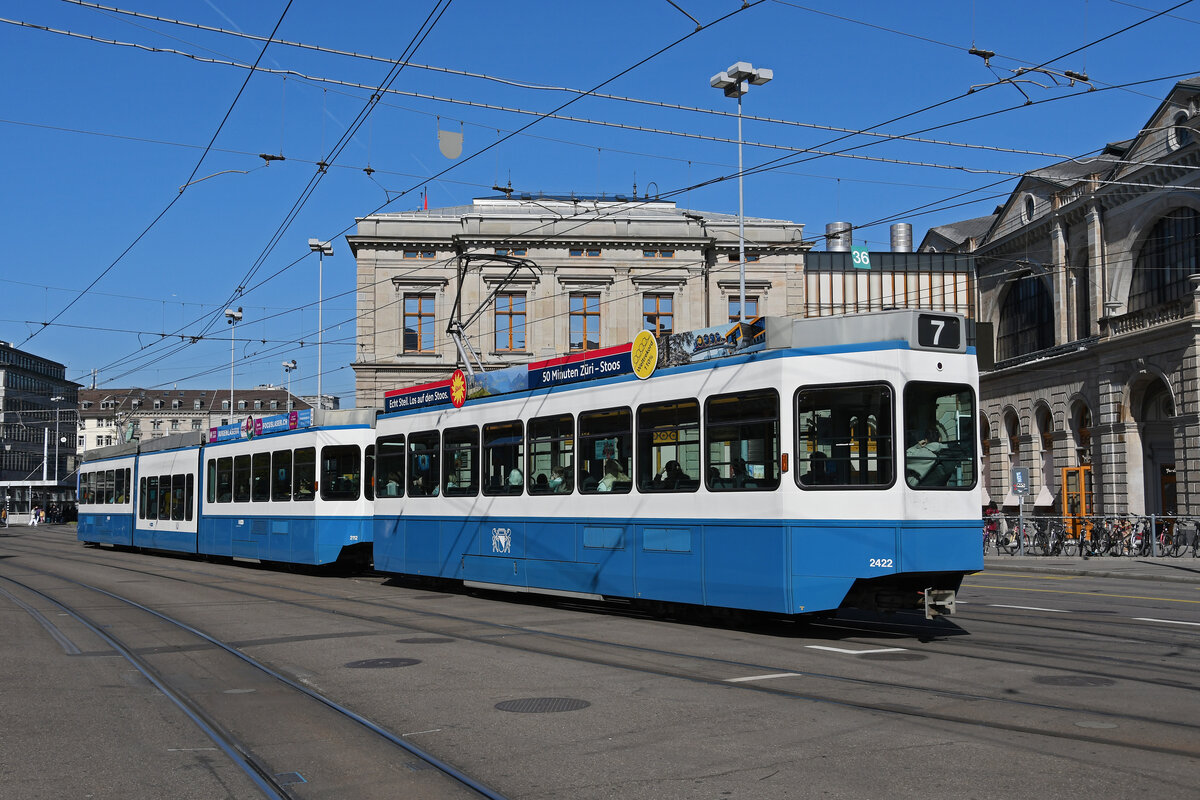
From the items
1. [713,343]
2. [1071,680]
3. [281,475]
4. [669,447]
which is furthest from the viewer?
[281,475]

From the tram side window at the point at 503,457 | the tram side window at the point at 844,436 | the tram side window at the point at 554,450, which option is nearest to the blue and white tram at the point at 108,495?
the tram side window at the point at 503,457

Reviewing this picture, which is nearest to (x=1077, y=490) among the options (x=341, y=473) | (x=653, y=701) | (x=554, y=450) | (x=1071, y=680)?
(x=341, y=473)

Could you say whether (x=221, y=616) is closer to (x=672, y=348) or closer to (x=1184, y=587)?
(x=672, y=348)

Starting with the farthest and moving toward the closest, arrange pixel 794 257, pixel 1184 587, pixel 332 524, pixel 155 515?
pixel 794 257
pixel 155 515
pixel 332 524
pixel 1184 587

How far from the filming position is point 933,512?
1145 cm

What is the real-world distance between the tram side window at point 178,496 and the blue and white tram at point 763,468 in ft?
58.6

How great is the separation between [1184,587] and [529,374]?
1297cm

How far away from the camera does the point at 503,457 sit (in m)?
16.5

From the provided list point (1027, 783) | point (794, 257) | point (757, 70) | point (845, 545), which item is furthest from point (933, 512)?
point (794, 257)

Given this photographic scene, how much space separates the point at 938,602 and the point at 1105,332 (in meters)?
33.9

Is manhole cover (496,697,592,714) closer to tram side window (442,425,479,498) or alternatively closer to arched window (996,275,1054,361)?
tram side window (442,425,479,498)

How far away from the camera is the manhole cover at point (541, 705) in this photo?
8172 mm

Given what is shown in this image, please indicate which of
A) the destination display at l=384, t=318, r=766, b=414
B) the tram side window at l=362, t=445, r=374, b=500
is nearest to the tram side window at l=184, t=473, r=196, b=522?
the tram side window at l=362, t=445, r=374, b=500

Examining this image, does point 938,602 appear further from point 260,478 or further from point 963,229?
point 963,229
